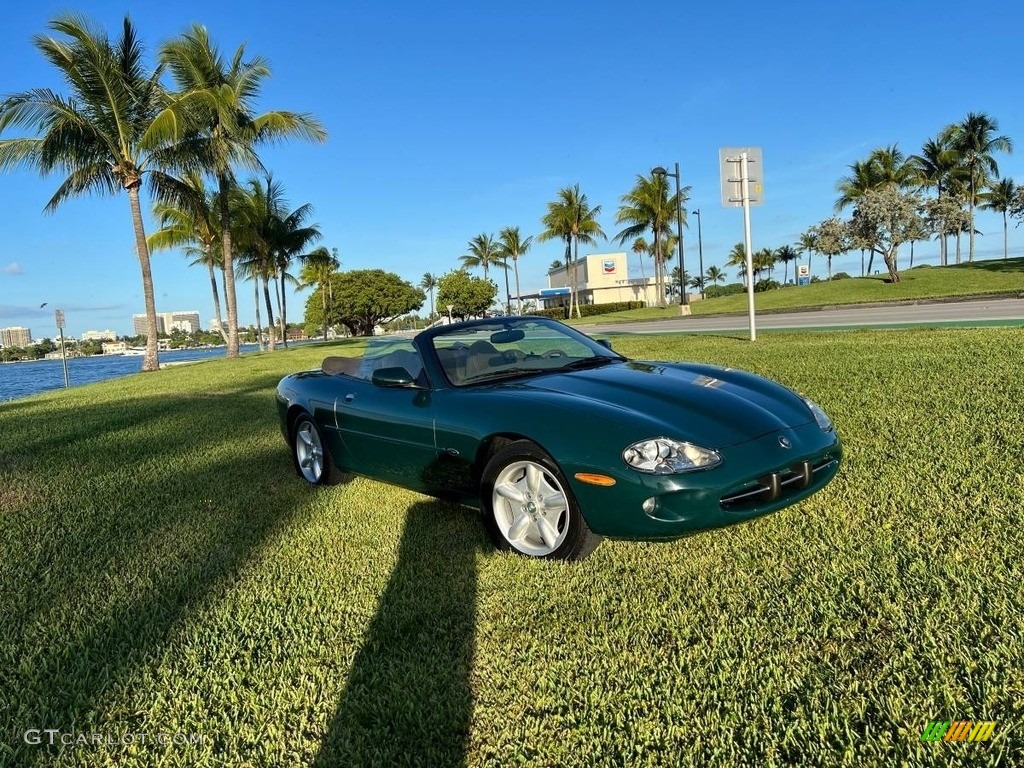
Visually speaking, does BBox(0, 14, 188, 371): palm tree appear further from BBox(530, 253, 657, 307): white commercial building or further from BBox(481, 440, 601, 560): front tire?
BBox(530, 253, 657, 307): white commercial building

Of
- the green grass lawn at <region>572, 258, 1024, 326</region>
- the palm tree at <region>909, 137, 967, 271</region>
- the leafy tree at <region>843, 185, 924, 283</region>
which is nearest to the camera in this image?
the green grass lawn at <region>572, 258, 1024, 326</region>

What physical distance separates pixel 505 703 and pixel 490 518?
3.91 feet

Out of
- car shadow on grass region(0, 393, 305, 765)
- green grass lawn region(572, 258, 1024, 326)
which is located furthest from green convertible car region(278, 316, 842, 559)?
green grass lawn region(572, 258, 1024, 326)

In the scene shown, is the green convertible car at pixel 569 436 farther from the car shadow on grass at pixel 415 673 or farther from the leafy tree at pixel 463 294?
the leafy tree at pixel 463 294

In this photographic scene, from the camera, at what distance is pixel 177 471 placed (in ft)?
17.3

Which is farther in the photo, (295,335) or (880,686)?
(295,335)

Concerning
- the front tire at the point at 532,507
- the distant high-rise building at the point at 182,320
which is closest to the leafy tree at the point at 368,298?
the front tire at the point at 532,507

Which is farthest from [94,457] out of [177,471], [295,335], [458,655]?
[295,335]

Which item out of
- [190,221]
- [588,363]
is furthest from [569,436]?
[190,221]

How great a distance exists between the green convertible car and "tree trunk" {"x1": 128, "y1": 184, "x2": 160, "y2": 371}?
2098 centimetres

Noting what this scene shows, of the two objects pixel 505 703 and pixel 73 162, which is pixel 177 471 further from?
pixel 73 162
